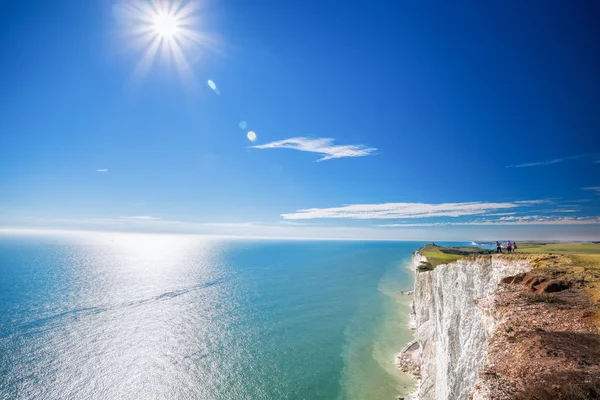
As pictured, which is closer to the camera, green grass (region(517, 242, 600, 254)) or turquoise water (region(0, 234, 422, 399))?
green grass (region(517, 242, 600, 254))

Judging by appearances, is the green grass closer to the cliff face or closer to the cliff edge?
the cliff face

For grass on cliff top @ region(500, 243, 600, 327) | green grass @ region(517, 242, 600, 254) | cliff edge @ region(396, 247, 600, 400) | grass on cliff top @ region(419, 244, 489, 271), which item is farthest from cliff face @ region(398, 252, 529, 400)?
grass on cliff top @ region(419, 244, 489, 271)

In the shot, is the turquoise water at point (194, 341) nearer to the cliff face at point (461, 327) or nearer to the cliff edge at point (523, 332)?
the cliff face at point (461, 327)

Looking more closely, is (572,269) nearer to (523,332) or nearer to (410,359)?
(523,332)

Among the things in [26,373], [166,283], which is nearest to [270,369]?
[26,373]

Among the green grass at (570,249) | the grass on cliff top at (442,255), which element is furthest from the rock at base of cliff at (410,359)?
the green grass at (570,249)

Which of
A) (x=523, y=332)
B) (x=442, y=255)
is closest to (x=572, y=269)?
(x=523, y=332)
